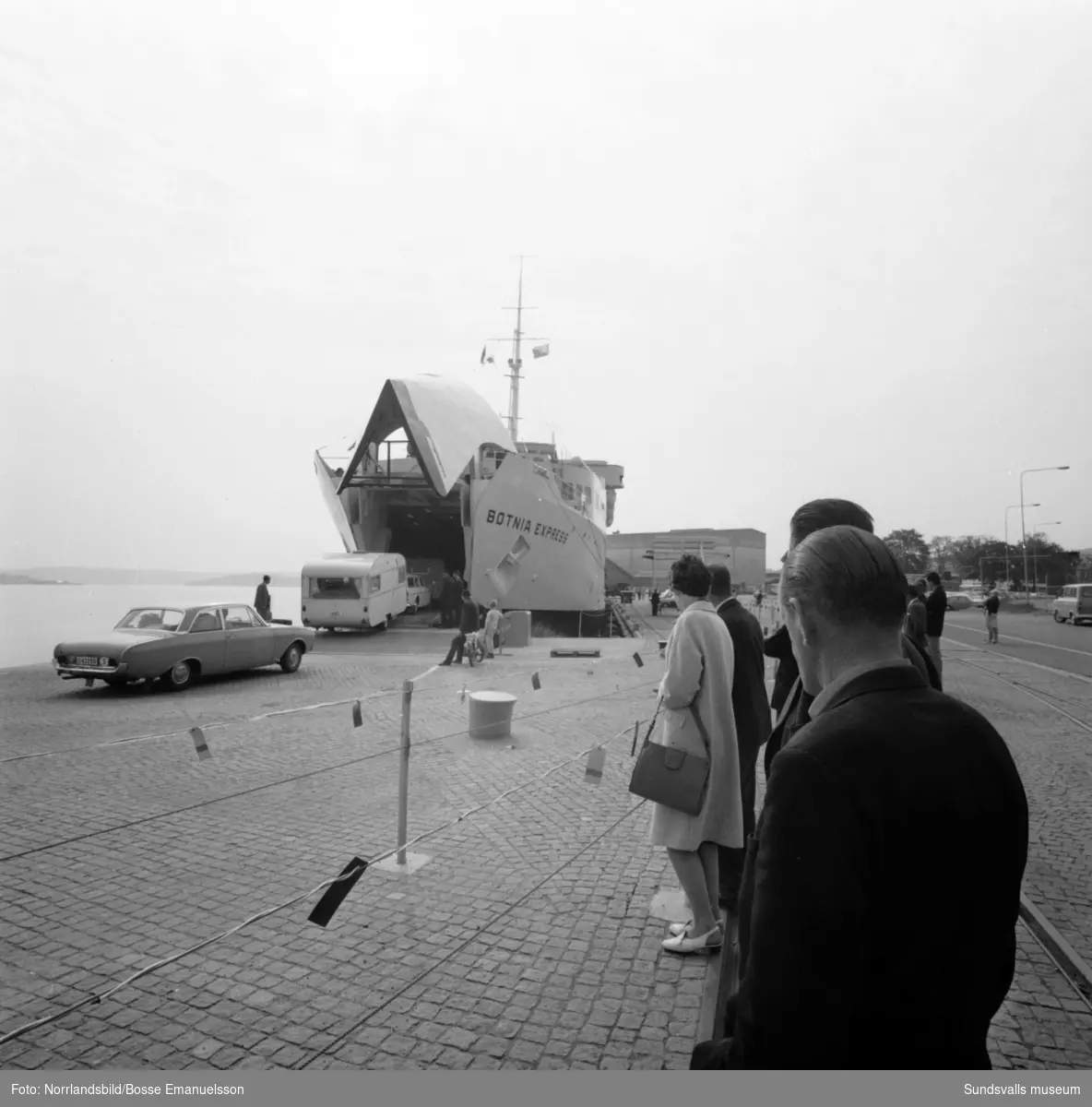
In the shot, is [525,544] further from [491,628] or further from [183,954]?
[183,954]

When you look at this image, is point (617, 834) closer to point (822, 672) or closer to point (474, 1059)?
point (474, 1059)

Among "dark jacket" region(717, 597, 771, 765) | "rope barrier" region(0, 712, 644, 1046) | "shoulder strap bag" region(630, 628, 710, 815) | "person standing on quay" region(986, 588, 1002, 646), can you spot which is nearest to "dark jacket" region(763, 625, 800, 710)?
"dark jacket" region(717, 597, 771, 765)

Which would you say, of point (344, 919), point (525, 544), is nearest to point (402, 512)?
point (525, 544)

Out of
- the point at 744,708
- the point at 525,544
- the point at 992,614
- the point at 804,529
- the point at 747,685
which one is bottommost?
the point at 992,614

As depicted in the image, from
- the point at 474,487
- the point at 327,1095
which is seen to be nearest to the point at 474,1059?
the point at 327,1095

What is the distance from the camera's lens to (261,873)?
4043 mm

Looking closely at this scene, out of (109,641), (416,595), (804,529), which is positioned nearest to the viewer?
(804,529)

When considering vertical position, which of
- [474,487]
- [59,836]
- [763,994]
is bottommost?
[59,836]

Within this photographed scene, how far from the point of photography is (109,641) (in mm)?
10523

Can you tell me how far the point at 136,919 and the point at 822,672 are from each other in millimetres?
3462

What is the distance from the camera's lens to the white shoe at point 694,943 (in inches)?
123

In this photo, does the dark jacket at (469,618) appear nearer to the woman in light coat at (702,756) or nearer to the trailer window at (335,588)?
the trailer window at (335,588)

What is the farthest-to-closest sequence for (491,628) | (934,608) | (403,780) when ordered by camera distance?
(491,628) < (934,608) < (403,780)

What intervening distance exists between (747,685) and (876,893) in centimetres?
261
